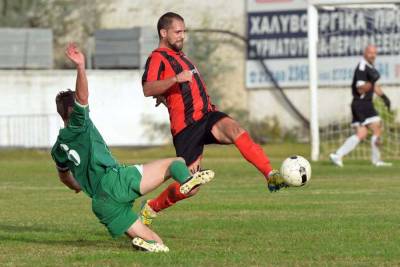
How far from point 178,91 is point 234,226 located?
1670 millimetres

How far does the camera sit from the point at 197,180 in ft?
30.1

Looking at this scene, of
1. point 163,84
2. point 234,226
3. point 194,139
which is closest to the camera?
point 163,84

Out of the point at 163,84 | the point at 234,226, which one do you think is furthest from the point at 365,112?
the point at 163,84

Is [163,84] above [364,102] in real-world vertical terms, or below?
above

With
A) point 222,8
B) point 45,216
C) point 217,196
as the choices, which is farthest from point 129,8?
point 45,216

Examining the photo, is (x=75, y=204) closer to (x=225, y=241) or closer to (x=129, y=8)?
(x=225, y=241)

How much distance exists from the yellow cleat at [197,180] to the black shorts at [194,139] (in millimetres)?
1579

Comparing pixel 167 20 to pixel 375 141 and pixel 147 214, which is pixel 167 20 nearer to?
pixel 147 214

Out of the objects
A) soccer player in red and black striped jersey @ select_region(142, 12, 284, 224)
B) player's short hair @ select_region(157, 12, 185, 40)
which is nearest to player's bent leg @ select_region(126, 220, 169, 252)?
soccer player in red and black striped jersey @ select_region(142, 12, 284, 224)

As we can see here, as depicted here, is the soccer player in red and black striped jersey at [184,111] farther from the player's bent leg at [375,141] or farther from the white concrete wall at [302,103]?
the white concrete wall at [302,103]

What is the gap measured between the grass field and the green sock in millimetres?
610

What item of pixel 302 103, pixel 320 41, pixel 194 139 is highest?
pixel 320 41

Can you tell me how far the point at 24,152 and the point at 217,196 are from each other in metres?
15.0

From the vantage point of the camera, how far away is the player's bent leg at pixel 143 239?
9.70 metres
